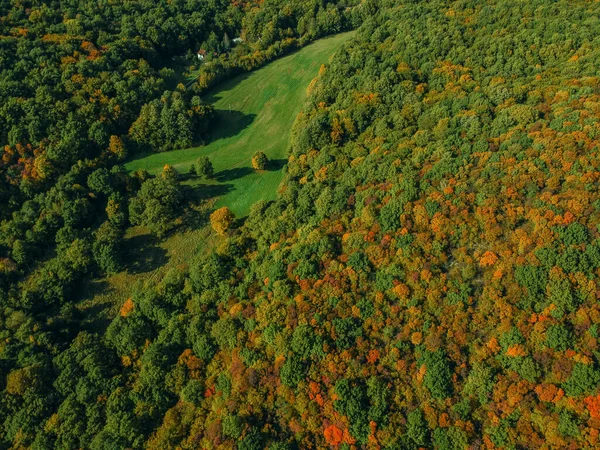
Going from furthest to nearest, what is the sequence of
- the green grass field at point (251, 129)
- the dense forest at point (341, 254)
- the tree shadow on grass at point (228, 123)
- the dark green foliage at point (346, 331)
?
the tree shadow on grass at point (228, 123)
the green grass field at point (251, 129)
the dark green foliage at point (346, 331)
the dense forest at point (341, 254)

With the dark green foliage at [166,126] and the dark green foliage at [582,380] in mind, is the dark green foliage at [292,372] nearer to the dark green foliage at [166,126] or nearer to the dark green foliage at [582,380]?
the dark green foliage at [582,380]

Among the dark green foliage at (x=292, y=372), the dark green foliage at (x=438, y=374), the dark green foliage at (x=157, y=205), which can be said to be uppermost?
the dark green foliage at (x=157, y=205)

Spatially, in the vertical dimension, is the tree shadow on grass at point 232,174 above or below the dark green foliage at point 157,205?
below

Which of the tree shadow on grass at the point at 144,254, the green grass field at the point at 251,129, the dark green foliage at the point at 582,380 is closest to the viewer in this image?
the dark green foliage at the point at 582,380

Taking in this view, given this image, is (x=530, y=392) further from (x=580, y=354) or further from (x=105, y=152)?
(x=105, y=152)

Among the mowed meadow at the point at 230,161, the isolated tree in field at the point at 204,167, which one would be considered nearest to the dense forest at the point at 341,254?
the isolated tree in field at the point at 204,167

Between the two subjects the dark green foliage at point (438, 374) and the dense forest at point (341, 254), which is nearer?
the dark green foliage at point (438, 374)

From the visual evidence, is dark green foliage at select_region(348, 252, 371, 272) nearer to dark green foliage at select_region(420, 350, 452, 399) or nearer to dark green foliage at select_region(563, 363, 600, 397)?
dark green foliage at select_region(420, 350, 452, 399)

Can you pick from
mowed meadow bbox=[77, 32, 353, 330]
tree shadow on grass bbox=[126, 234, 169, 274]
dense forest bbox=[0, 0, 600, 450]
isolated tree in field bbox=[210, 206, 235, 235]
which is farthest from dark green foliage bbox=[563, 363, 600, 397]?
tree shadow on grass bbox=[126, 234, 169, 274]
